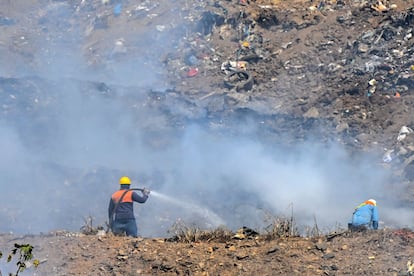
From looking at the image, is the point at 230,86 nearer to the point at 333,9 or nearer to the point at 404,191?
the point at 333,9

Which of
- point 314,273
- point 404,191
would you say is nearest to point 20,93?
point 404,191

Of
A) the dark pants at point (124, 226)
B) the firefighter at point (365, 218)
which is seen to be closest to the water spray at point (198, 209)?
the dark pants at point (124, 226)

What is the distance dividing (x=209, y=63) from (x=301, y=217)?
6.49 metres

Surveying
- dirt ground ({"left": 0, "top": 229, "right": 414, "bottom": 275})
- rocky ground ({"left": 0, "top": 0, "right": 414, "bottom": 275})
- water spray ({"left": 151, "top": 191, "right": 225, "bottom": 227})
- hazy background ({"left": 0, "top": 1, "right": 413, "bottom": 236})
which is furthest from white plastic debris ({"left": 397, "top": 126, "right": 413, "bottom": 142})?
dirt ground ({"left": 0, "top": 229, "right": 414, "bottom": 275})

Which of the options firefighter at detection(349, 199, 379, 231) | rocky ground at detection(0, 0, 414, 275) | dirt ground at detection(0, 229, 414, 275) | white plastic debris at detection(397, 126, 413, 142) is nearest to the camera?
dirt ground at detection(0, 229, 414, 275)

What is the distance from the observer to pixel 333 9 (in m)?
16.0

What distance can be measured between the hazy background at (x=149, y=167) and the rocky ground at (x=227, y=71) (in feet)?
0.35

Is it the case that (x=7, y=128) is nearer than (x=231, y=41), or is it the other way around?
(x=7, y=128)

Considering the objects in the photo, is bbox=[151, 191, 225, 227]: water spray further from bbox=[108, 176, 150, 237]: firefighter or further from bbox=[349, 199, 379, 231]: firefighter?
bbox=[349, 199, 379, 231]: firefighter

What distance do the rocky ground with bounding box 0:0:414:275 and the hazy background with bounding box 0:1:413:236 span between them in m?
0.11

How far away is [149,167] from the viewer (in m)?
12.3

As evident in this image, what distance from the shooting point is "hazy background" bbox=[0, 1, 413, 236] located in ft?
34.6

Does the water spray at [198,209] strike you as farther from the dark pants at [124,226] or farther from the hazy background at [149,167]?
the dark pants at [124,226]

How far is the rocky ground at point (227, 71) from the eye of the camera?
11805 mm
